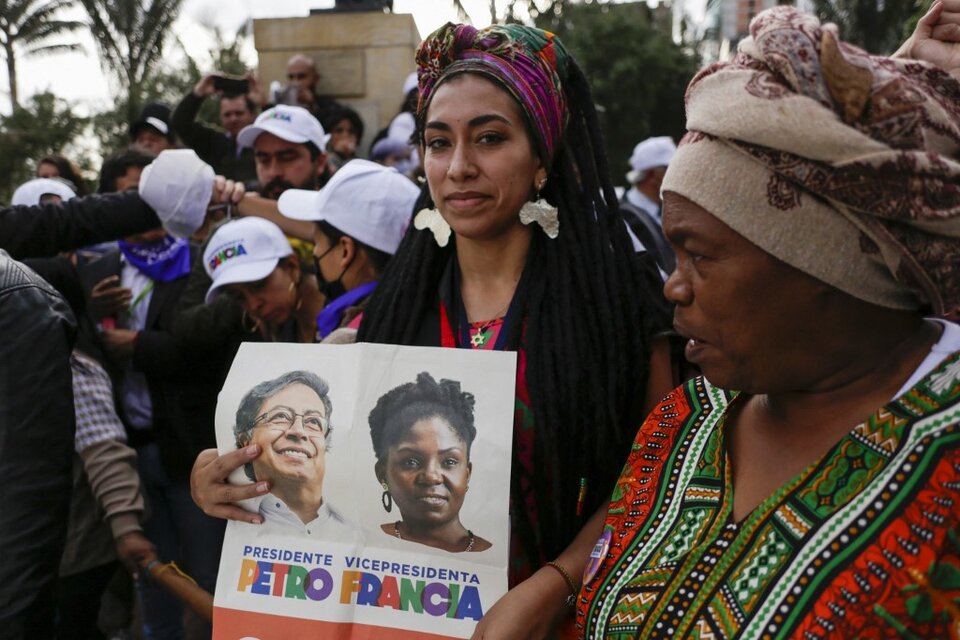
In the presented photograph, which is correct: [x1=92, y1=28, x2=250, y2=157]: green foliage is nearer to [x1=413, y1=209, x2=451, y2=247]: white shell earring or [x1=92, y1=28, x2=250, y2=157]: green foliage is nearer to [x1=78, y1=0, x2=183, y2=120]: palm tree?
[x1=78, y1=0, x2=183, y2=120]: palm tree

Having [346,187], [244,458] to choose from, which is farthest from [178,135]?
[244,458]

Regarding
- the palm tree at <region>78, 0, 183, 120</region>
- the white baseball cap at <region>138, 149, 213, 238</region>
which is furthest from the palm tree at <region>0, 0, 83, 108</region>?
the white baseball cap at <region>138, 149, 213, 238</region>

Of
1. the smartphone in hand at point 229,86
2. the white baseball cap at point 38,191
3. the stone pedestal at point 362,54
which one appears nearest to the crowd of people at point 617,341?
the white baseball cap at point 38,191

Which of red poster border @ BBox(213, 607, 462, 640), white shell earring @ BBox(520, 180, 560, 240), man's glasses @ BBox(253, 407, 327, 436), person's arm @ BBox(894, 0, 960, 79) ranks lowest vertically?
red poster border @ BBox(213, 607, 462, 640)

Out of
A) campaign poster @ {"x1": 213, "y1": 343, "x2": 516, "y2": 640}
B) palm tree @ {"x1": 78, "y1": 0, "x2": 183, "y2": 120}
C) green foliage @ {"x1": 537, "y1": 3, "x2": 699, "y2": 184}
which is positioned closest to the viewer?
campaign poster @ {"x1": 213, "y1": 343, "x2": 516, "y2": 640}

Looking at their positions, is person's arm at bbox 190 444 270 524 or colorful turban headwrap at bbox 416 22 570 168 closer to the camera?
person's arm at bbox 190 444 270 524

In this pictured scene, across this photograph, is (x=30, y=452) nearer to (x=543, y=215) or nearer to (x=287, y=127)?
(x=543, y=215)

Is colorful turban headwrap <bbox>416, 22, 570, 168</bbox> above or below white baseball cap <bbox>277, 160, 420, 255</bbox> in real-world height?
above

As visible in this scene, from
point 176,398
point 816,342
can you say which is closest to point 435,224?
point 816,342

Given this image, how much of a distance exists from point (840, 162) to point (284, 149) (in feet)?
13.3

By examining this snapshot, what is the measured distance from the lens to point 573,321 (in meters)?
2.02

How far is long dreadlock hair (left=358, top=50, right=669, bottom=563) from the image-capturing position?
192 centimetres

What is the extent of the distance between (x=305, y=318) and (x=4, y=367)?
1.62m

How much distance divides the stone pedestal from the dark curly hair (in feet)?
23.5
